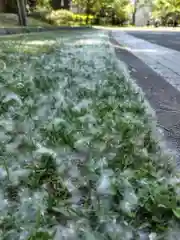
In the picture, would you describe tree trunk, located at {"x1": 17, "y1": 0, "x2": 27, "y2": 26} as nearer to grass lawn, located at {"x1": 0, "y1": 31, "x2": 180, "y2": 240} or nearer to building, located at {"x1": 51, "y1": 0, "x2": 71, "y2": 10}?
building, located at {"x1": 51, "y1": 0, "x2": 71, "y2": 10}

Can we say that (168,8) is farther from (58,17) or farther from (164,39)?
(164,39)

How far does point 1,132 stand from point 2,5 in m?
19.4

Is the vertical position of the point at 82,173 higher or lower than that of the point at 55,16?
higher

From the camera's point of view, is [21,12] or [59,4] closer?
[21,12]

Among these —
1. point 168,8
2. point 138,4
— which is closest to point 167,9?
point 168,8

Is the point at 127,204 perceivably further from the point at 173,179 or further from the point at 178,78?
the point at 178,78

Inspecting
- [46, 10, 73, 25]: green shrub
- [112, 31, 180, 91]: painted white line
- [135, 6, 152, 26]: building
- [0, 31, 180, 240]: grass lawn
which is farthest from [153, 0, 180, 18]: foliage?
[0, 31, 180, 240]: grass lawn

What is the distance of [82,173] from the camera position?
1.30 m

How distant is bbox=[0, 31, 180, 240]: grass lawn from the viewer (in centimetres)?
102

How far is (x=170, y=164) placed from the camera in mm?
1371

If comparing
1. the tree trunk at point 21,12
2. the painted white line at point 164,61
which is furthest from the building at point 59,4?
the painted white line at point 164,61

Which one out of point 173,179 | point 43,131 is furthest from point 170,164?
point 43,131

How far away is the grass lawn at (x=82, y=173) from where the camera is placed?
3.36ft

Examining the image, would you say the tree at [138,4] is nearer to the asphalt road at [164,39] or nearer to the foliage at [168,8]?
the foliage at [168,8]
